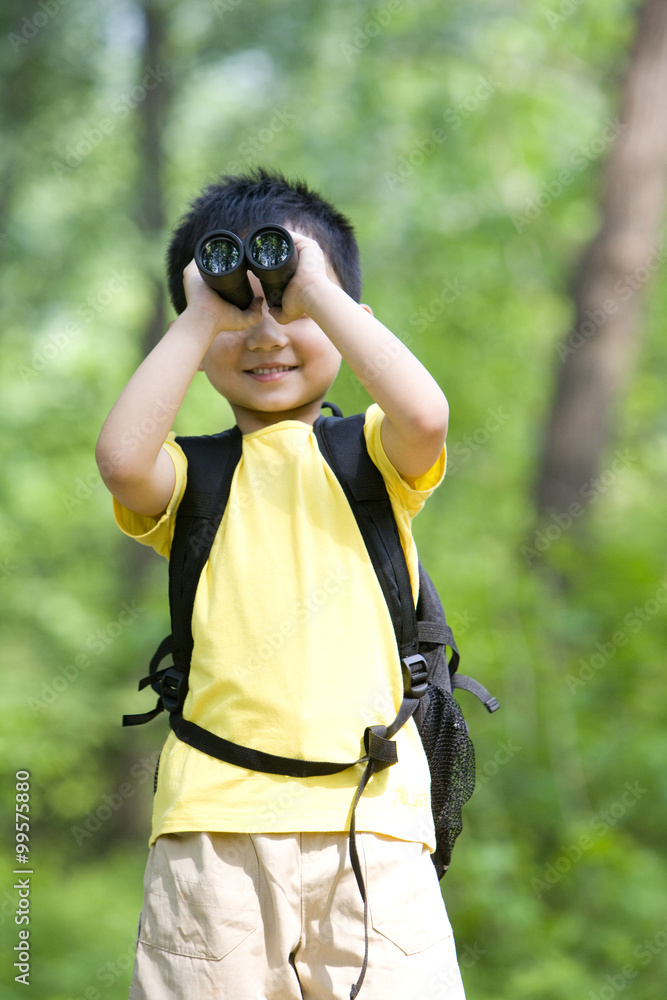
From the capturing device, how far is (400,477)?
166cm

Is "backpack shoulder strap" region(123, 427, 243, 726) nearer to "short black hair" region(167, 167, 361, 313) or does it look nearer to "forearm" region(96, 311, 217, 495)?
"forearm" region(96, 311, 217, 495)

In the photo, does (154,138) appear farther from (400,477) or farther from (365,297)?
(400,477)

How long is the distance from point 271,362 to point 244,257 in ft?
0.79

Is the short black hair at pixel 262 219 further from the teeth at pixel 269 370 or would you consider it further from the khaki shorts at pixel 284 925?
the khaki shorts at pixel 284 925

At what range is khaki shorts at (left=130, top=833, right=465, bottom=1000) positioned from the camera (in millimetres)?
1458

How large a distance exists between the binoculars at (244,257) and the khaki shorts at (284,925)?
976 mm

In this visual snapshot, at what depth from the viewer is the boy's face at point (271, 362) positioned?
1729mm

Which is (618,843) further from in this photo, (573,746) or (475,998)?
(475,998)

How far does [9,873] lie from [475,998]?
260 cm

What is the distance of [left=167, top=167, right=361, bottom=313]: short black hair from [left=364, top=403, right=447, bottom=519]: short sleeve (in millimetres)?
415

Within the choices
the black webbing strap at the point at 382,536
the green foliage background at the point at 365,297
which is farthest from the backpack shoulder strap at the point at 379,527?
the green foliage background at the point at 365,297

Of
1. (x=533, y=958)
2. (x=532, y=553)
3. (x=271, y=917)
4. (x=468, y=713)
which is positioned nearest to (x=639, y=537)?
(x=532, y=553)

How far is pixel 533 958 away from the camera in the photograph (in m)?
3.81

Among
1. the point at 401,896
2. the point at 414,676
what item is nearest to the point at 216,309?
the point at 414,676
